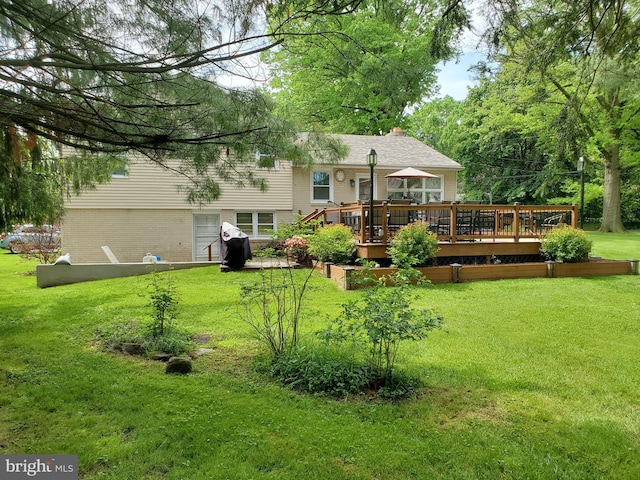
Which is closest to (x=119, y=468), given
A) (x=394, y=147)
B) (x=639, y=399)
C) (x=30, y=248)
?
(x=639, y=399)

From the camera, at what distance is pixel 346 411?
3209 millimetres

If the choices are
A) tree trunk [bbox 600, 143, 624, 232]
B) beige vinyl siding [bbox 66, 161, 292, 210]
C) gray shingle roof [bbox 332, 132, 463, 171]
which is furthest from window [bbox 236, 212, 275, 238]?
tree trunk [bbox 600, 143, 624, 232]

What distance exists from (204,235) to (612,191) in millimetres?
19109

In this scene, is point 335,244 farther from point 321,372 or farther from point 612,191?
point 612,191

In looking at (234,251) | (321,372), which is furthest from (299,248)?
(321,372)

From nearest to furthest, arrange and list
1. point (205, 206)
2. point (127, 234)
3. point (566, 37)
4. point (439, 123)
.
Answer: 1. point (566, 37)
2. point (205, 206)
3. point (127, 234)
4. point (439, 123)

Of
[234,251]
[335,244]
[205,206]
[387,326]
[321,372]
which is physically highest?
[205,206]

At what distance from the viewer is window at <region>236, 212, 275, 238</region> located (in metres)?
15.4

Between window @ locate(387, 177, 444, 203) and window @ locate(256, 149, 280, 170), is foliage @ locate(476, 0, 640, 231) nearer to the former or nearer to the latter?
window @ locate(256, 149, 280, 170)

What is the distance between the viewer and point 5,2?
115 inches

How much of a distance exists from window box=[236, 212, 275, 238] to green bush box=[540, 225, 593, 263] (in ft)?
30.4

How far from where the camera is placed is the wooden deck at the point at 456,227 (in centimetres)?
953

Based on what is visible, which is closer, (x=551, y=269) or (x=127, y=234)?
(x=551, y=269)

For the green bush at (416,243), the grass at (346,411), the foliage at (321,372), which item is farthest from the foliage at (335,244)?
the foliage at (321,372)
